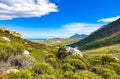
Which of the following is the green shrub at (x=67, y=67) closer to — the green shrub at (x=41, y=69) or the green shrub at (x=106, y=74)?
the green shrub at (x=106, y=74)

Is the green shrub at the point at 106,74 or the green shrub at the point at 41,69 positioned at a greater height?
the green shrub at the point at 41,69

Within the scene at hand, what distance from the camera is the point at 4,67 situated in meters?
51.2

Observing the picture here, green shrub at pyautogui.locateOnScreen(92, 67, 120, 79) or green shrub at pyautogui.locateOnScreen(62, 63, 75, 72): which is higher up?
green shrub at pyautogui.locateOnScreen(62, 63, 75, 72)

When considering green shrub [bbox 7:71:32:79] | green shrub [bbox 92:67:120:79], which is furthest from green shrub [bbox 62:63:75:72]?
green shrub [bbox 7:71:32:79]

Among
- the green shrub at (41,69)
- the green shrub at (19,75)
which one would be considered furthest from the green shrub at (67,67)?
the green shrub at (19,75)

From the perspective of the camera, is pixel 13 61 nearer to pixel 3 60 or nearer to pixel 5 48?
pixel 3 60

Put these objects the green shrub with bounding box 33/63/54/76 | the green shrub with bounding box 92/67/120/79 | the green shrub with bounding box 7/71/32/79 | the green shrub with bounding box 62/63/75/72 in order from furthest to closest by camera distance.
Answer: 1. the green shrub with bounding box 62/63/75/72
2. the green shrub with bounding box 92/67/120/79
3. the green shrub with bounding box 33/63/54/76
4. the green shrub with bounding box 7/71/32/79

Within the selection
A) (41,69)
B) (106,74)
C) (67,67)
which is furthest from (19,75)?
(106,74)

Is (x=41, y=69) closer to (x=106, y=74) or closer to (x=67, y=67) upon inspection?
(x=67, y=67)

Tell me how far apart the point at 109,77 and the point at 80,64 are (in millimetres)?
10113

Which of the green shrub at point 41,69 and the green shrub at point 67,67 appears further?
the green shrub at point 67,67

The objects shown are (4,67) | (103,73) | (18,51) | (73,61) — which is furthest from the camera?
(18,51)

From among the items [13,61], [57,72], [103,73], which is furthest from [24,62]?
[103,73]

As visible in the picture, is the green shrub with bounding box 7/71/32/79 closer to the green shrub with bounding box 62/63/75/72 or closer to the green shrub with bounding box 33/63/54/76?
the green shrub with bounding box 33/63/54/76
